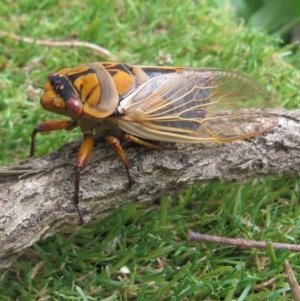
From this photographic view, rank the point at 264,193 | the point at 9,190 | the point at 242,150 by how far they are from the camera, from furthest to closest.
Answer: the point at 264,193 → the point at 242,150 → the point at 9,190

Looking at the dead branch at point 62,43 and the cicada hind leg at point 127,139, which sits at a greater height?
the dead branch at point 62,43

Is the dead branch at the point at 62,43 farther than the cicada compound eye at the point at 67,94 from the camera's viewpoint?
Yes

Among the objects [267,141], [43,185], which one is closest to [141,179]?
[43,185]

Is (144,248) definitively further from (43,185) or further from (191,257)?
(43,185)

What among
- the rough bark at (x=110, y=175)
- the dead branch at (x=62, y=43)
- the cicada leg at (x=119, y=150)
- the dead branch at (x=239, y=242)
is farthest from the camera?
the dead branch at (x=62, y=43)

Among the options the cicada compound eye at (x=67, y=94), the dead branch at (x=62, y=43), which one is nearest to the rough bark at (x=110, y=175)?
the cicada compound eye at (x=67, y=94)

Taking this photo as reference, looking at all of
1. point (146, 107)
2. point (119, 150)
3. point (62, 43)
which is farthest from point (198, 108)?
point (62, 43)

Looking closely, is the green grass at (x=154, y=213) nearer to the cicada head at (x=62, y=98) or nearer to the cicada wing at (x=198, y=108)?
the cicada wing at (x=198, y=108)
